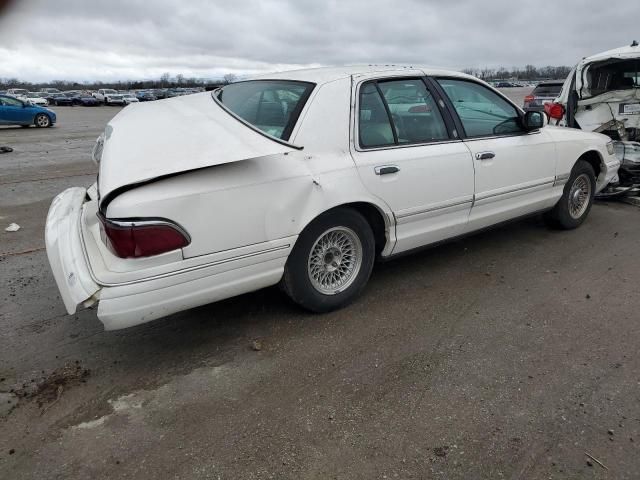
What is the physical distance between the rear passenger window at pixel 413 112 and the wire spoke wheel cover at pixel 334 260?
0.82 meters

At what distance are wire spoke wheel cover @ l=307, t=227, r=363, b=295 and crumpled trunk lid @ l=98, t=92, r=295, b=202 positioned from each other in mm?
689

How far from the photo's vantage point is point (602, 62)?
21.8ft

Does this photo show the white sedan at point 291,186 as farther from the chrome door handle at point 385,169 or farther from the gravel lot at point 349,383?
the gravel lot at point 349,383

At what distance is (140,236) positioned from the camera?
262cm

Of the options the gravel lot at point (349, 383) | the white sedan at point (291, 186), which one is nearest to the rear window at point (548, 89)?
the white sedan at point (291, 186)

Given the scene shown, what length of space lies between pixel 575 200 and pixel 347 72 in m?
3.04

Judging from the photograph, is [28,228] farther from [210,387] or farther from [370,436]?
[370,436]

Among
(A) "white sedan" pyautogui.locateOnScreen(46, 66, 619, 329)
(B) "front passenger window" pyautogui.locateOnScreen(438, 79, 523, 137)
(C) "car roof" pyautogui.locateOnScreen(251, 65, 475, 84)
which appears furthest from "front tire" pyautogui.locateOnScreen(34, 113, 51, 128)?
(B) "front passenger window" pyautogui.locateOnScreen(438, 79, 523, 137)

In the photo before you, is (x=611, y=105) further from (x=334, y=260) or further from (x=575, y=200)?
(x=334, y=260)

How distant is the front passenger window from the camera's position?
4141mm

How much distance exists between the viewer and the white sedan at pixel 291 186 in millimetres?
2699

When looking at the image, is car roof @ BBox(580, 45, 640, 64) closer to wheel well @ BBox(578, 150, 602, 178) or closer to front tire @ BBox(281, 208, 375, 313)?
wheel well @ BBox(578, 150, 602, 178)

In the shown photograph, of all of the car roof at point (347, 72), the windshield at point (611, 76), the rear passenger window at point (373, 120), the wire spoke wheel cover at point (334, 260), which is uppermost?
the windshield at point (611, 76)

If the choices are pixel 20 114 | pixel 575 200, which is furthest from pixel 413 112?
pixel 20 114
